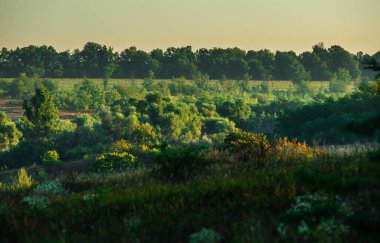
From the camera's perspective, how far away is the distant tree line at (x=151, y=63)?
13025 cm

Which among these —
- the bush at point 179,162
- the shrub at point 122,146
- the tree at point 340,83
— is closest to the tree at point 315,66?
the tree at point 340,83

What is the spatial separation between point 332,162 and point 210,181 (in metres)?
3.33

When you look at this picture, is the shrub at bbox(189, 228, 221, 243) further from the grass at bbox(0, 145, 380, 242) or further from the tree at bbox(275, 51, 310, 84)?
the tree at bbox(275, 51, 310, 84)

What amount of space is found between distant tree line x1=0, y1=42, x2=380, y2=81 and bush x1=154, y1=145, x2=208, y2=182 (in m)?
110

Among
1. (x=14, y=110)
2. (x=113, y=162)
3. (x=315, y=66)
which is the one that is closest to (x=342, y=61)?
(x=315, y=66)

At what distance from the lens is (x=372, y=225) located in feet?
23.5

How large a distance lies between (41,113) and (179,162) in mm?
40474

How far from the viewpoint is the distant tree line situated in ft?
427

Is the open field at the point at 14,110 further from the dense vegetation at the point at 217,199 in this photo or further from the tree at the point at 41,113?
the dense vegetation at the point at 217,199

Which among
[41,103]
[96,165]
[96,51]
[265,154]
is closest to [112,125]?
[41,103]

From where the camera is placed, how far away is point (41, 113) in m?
52.3

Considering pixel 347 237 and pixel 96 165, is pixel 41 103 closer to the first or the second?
pixel 96 165

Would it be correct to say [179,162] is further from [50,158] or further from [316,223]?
[50,158]

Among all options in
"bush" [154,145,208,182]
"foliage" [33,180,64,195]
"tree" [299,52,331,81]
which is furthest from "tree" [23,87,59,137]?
"tree" [299,52,331,81]
